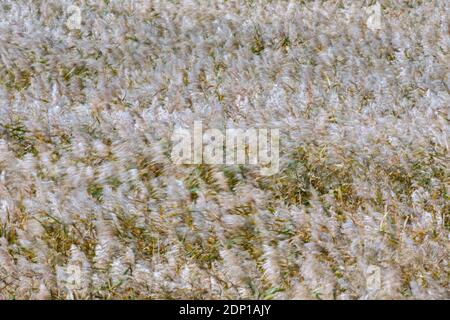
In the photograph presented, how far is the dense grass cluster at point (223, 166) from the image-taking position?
4754mm

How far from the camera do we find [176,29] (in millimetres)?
8805

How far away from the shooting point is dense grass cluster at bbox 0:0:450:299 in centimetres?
475

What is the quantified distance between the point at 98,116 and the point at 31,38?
221cm

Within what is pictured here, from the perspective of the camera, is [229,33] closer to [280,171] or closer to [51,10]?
[51,10]

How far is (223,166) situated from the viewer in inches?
228

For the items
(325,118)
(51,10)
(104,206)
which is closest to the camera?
(104,206)

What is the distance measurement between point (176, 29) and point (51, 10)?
1527 millimetres

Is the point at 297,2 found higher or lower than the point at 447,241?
higher
